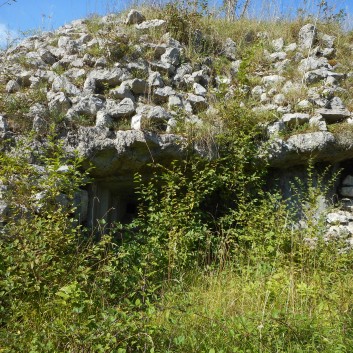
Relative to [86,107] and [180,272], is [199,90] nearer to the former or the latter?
[86,107]

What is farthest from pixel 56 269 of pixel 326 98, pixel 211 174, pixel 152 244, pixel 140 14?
pixel 140 14

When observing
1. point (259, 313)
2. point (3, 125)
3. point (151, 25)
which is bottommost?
point (259, 313)

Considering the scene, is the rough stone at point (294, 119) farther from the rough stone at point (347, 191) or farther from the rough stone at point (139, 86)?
the rough stone at point (139, 86)

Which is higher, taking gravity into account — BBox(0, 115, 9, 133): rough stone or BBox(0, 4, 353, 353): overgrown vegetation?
BBox(0, 115, 9, 133): rough stone

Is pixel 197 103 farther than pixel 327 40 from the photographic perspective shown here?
No

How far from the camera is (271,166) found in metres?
6.05

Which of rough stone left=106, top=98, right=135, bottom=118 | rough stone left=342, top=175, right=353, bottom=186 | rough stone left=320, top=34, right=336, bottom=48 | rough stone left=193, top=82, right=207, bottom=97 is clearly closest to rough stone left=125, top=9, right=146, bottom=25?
rough stone left=193, top=82, right=207, bottom=97

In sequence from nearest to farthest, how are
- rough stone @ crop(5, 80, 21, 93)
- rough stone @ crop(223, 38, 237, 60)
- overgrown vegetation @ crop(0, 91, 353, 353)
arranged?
1. overgrown vegetation @ crop(0, 91, 353, 353)
2. rough stone @ crop(5, 80, 21, 93)
3. rough stone @ crop(223, 38, 237, 60)

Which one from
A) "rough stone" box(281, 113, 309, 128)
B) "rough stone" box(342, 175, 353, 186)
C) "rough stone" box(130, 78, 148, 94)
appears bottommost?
"rough stone" box(342, 175, 353, 186)

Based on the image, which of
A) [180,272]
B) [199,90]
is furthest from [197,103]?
[180,272]

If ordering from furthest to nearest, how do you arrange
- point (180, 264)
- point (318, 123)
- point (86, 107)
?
point (318, 123) < point (86, 107) < point (180, 264)

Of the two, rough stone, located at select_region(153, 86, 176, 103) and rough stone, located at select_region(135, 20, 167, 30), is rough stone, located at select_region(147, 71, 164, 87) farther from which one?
rough stone, located at select_region(135, 20, 167, 30)

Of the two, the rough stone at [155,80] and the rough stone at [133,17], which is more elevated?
the rough stone at [133,17]

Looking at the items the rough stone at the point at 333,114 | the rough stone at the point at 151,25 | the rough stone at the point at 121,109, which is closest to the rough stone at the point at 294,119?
the rough stone at the point at 333,114
